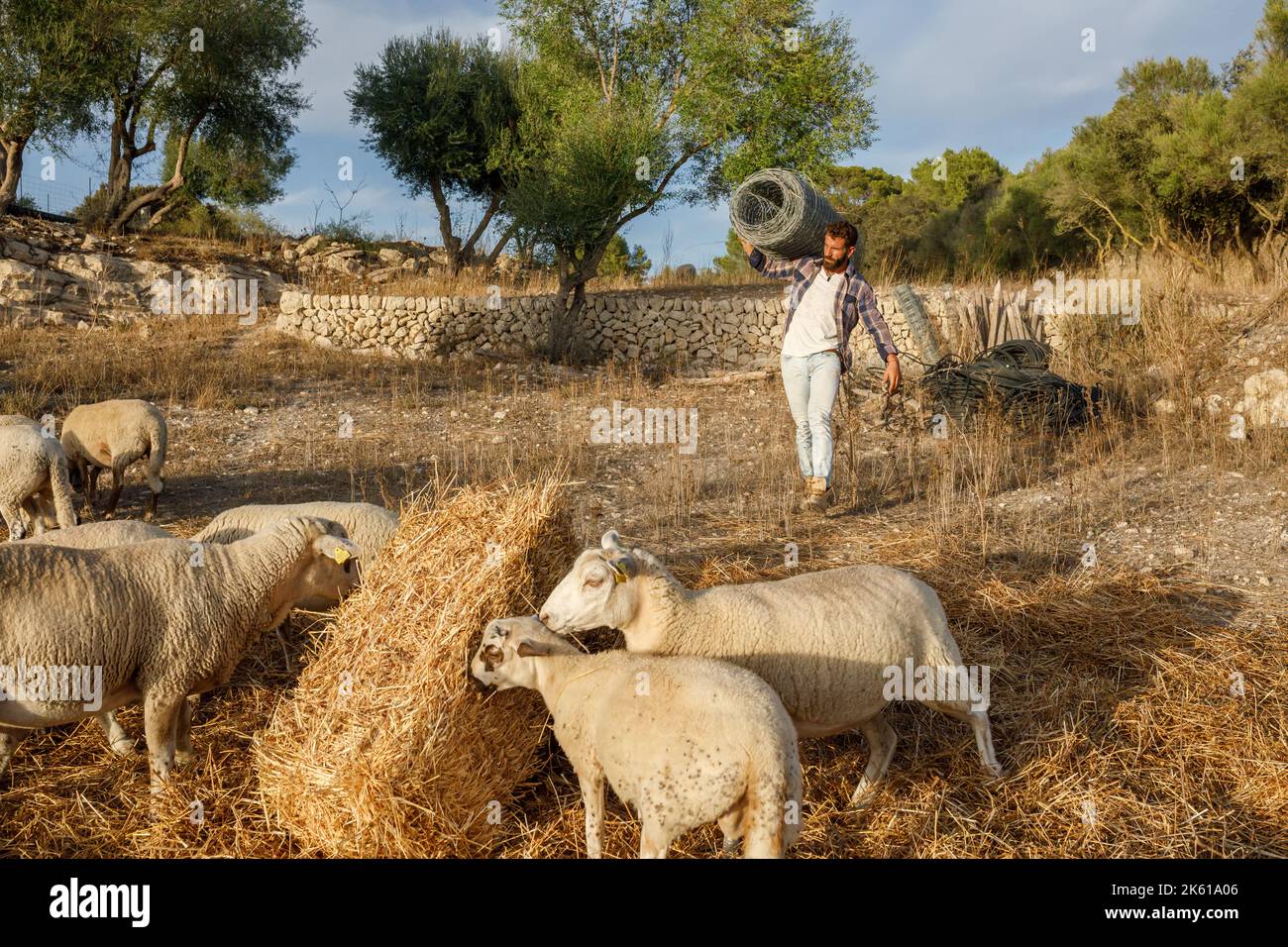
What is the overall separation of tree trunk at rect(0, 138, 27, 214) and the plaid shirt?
21.5 meters

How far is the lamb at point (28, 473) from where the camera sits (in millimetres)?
7066

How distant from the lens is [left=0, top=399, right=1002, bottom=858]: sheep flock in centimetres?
329

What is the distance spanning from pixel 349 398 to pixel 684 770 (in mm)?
11773

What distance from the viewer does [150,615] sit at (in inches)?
170

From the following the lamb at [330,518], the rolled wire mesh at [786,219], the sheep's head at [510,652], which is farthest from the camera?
the rolled wire mesh at [786,219]

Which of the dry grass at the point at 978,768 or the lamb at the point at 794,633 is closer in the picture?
the dry grass at the point at 978,768

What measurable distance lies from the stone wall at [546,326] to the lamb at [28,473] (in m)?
11.1

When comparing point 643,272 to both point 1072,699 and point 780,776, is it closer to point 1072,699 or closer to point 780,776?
point 1072,699

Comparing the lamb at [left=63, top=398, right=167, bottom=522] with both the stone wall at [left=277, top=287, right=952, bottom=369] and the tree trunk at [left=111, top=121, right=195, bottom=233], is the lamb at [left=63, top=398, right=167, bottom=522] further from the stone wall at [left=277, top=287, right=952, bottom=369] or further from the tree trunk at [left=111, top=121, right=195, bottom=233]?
the tree trunk at [left=111, top=121, right=195, bottom=233]

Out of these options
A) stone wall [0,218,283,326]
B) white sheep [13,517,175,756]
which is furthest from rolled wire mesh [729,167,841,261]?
stone wall [0,218,283,326]

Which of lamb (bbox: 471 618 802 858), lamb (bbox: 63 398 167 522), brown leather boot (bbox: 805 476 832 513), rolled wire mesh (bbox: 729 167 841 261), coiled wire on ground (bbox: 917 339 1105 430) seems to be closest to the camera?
lamb (bbox: 471 618 802 858)

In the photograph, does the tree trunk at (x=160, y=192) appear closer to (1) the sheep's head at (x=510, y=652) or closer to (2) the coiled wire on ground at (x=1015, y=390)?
(2) the coiled wire on ground at (x=1015, y=390)

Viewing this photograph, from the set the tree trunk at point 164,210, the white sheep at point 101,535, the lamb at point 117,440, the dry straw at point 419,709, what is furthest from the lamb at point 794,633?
the tree trunk at point 164,210

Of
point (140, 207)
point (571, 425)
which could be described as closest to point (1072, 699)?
point (571, 425)
